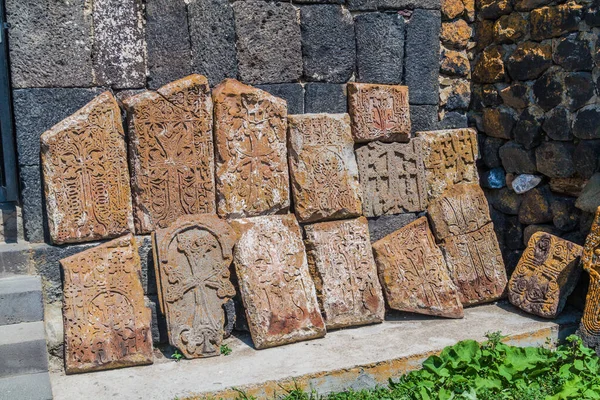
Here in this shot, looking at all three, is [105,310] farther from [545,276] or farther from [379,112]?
[545,276]

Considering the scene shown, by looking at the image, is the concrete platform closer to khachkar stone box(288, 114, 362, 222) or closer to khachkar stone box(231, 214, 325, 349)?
khachkar stone box(231, 214, 325, 349)

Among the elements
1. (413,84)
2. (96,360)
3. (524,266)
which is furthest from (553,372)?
(96,360)

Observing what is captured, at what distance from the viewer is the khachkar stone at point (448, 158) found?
15.6 ft

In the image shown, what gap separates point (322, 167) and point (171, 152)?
3.02 ft

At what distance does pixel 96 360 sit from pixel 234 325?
0.87 m

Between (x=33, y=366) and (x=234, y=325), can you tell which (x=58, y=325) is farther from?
(x=234, y=325)

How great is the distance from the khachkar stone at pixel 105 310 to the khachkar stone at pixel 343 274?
1033 mm

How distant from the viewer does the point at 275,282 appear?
4.03 metres

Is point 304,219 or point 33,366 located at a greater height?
point 304,219

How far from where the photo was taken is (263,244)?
4.09 metres

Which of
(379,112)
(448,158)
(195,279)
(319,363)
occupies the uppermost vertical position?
(379,112)

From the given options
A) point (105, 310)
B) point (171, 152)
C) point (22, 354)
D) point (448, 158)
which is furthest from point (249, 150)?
point (22, 354)

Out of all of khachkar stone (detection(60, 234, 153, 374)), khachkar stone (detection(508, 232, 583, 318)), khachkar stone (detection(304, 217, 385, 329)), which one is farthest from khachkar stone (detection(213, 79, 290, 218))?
khachkar stone (detection(508, 232, 583, 318))

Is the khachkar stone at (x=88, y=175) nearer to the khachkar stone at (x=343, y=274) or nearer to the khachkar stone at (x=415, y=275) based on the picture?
the khachkar stone at (x=343, y=274)
